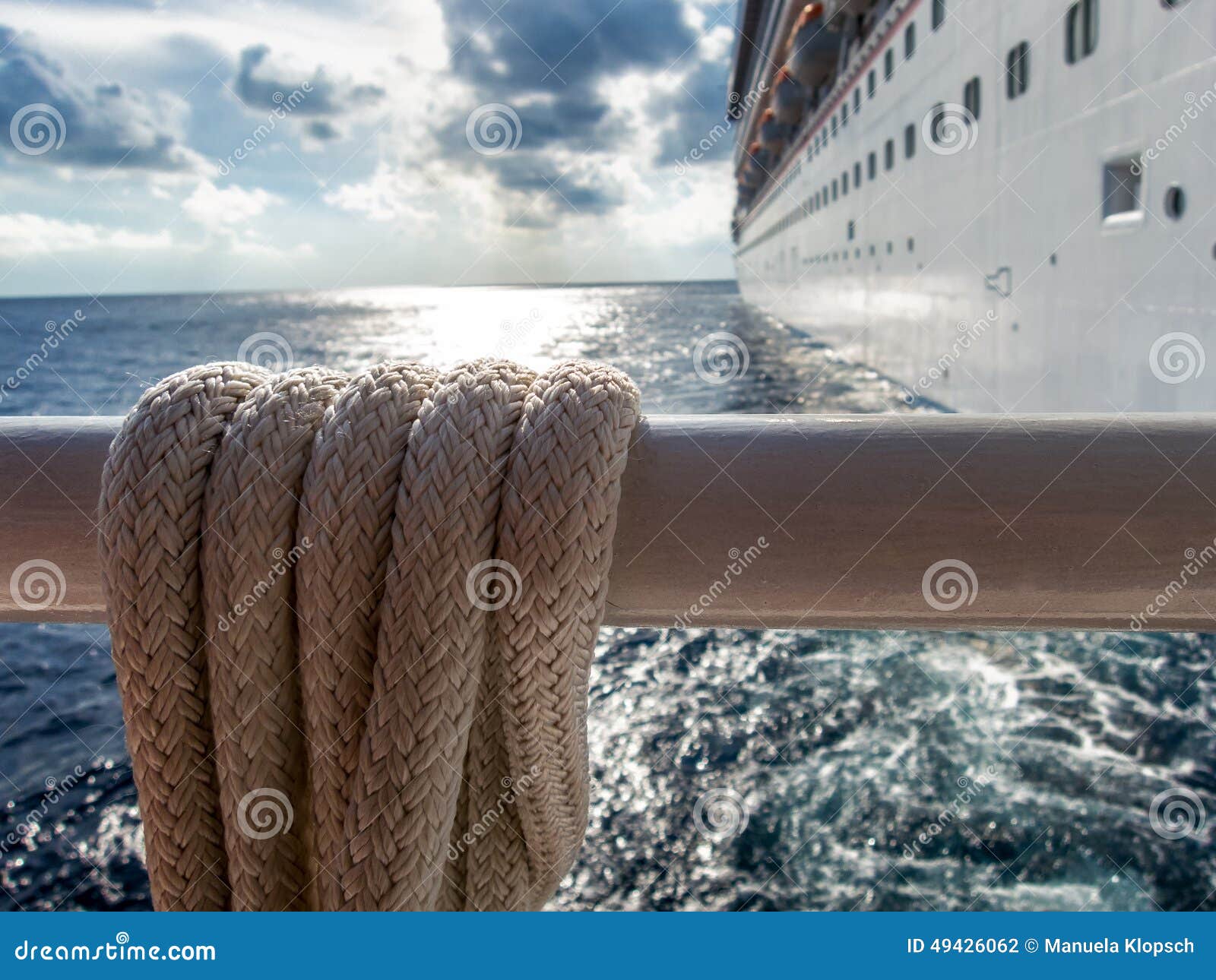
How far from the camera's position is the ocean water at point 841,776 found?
379cm

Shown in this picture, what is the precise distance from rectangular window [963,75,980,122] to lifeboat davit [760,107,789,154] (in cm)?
1659

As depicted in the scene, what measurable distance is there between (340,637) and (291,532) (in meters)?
0.10

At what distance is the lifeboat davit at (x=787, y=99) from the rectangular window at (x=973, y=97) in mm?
12889

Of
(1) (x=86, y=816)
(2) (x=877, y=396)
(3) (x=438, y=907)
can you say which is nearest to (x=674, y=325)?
(2) (x=877, y=396)

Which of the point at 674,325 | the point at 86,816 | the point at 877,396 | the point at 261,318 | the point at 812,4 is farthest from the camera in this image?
the point at 261,318

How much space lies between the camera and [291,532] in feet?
2.39

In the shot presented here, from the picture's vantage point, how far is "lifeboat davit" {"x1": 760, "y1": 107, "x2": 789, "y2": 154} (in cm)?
2558

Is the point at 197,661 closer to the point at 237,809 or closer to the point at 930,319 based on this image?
the point at 237,809

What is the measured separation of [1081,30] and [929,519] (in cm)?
778
